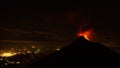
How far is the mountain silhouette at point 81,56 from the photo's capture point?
6245 cm

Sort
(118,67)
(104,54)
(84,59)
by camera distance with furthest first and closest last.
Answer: (104,54) → (84,59) → (118,67)

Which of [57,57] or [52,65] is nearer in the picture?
[52,65]

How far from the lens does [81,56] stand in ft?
218

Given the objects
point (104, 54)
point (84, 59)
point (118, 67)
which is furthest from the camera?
point (104, 54)

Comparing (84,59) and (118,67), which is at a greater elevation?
(84,59)

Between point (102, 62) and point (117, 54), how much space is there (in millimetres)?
8260

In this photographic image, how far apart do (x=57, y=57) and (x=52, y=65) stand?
5.72m

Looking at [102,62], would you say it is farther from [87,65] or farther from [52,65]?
[52,65]

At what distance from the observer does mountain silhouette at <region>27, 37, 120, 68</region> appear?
62.5m

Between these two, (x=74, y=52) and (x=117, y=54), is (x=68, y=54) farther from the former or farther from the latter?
(x=117, y=54)

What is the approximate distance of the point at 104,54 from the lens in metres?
68.0

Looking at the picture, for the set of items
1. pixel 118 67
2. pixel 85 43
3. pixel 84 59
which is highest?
pixel 85 43

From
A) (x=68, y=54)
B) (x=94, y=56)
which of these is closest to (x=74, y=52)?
(x=68, y=54)

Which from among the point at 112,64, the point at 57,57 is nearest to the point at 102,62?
the point at 112,64
